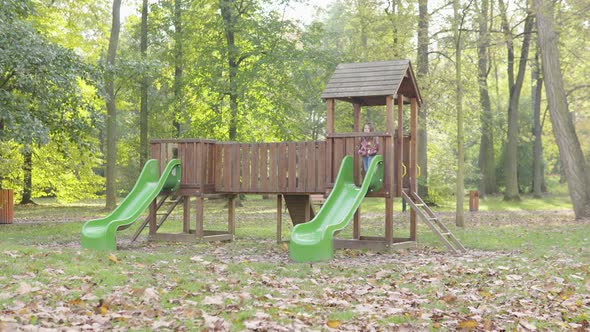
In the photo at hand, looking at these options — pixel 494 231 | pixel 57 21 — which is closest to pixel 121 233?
pixel 494 231

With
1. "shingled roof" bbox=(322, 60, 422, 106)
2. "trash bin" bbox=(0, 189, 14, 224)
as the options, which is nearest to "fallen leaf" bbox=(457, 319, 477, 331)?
"shingled roof" bbox=(322, 60, 422, 106)

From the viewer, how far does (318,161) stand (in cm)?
1454

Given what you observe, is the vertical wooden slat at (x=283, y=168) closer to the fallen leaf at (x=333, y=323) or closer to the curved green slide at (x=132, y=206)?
the curved green slide at (x=132, y=206)

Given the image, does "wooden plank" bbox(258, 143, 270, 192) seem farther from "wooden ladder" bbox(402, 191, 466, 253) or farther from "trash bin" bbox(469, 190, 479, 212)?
"trash bin" bbox(469, 190, 479, 212)

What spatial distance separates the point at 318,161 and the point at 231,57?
16025 millimetres

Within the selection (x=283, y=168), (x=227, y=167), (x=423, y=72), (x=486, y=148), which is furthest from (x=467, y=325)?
(x=486, y=148)

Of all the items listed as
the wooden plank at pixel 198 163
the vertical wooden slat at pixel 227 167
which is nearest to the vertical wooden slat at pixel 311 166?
the vertical wooden slat at pixel 227 167

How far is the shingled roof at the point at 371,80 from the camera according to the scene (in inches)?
545

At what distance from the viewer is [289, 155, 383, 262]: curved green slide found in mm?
11320

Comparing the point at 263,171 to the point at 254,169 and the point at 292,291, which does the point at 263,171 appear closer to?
the point at 254,169

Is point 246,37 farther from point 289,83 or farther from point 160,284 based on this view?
point 160,284

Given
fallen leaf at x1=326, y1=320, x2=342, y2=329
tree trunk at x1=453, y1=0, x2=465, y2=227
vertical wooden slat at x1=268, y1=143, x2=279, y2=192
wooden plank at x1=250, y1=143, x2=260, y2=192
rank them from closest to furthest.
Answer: fallen leaf at x1=326, y1=320, x2=342, y2=329, vertical wooden slat at x1=268, y1=143, x2=279, y2=192, wooden plank at x1=250, y1=143, x2=260, y2=192, tree trunk at x1=453, y1=0, x2=465, y2=227

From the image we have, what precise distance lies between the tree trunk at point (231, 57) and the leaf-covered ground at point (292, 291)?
56.7 feet

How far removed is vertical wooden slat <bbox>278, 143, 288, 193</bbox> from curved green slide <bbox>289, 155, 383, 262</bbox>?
5.47ft
